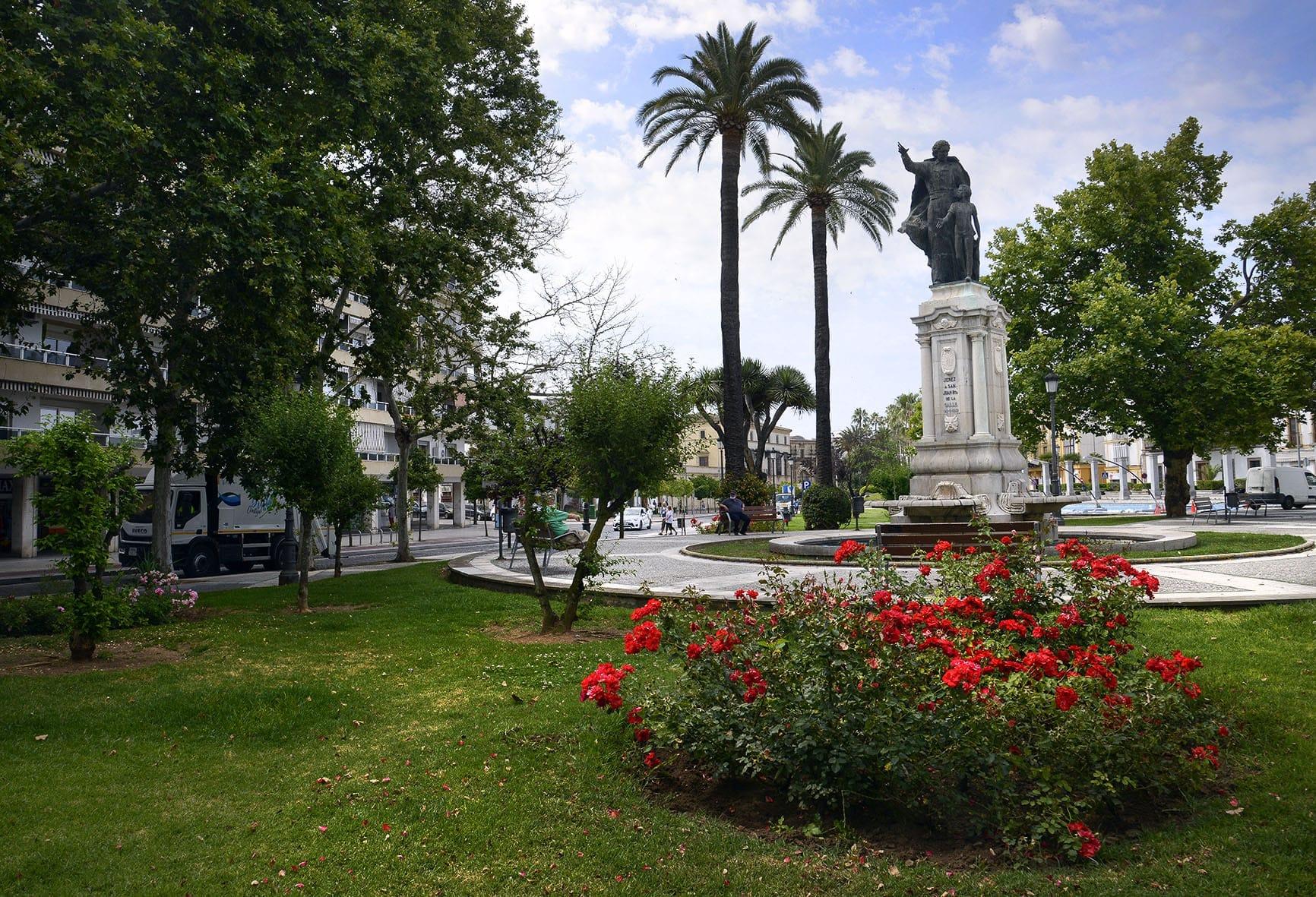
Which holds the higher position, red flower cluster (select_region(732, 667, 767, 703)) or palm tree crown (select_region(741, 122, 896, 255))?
palm tree crown (select_region(741, 122, 896, 255))

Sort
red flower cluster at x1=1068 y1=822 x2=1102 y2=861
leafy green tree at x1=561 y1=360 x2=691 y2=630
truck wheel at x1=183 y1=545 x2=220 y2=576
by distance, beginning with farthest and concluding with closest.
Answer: truck wheel at x1=183 y1=545 x2=220 y2=576, leafy green tree at x1=561 y1=360 x2=691 y2=630, red flower cluster at x1=1068 y1=822 x2=1102 y2=861

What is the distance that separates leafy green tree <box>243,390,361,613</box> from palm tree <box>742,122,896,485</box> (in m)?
20.9

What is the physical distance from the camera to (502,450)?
→ 33.9ft

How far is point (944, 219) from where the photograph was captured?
19750mm

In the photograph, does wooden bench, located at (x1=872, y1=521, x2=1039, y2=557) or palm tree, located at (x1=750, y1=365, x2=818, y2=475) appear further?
palm tree, located at (x1=750, y1=365, x2=818, y2=475)

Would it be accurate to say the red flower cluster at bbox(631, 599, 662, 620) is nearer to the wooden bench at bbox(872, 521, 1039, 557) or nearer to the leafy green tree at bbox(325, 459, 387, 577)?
the leafy green tree at bbox(325, 459, 387, 577)

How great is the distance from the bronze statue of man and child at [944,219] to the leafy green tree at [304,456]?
1402 cm

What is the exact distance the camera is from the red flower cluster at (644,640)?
4.94 m

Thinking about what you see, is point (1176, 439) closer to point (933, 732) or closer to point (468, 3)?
point (468, 3)

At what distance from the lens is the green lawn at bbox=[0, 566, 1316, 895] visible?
3.70 meters

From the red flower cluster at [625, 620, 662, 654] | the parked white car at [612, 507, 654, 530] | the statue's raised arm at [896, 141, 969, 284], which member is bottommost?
the parked white car at [612, 507, 654, 530]

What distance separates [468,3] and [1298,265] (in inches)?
1209

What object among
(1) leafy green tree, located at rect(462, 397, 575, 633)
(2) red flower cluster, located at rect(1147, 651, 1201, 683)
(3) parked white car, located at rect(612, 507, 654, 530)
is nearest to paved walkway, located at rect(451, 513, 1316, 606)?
(1) leafy green tree, located at rect(462, 397, 575, 633)

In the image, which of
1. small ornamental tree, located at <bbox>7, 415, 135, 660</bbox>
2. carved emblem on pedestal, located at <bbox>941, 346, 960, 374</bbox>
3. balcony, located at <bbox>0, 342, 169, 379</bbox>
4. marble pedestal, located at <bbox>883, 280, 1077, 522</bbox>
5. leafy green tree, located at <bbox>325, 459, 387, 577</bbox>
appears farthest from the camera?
balcony, located at <bbox>0, 342, 169, 379</bbox>
